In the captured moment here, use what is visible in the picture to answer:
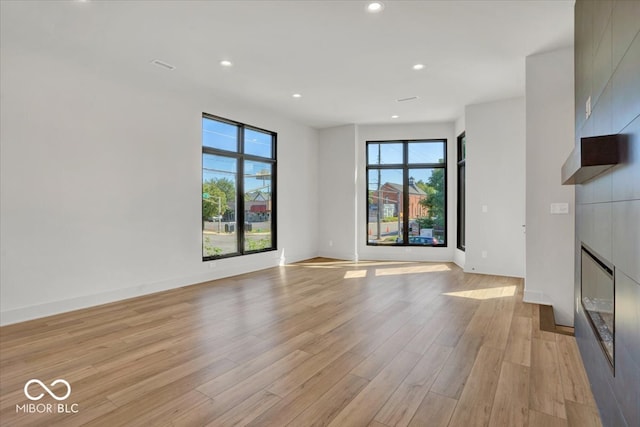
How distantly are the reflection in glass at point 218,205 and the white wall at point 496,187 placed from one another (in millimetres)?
4276

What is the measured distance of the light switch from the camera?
150 inches

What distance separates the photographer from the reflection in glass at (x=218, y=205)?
5.57m

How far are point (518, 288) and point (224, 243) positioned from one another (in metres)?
4.68

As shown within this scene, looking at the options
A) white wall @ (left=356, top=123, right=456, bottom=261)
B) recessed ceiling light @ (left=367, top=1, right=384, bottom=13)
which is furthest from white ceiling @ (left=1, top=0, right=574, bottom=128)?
white wall @ (left=356, top=123, right=456, bottom=261)

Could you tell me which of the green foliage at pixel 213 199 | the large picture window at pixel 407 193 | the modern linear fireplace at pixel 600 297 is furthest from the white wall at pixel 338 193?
the modern linear fireplace at pixel 600 297

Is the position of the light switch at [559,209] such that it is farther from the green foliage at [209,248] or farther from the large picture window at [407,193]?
the green foliage at [209,248]

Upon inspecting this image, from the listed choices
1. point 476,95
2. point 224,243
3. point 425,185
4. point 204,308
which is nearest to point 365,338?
point 204,308

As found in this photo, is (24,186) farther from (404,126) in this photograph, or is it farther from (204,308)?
(404,126)

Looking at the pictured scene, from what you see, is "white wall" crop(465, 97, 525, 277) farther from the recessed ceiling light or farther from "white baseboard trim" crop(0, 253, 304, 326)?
"white baseboard trim" crop(0, 253, 304, 326)

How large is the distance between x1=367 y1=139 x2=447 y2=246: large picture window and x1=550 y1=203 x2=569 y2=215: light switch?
341cm

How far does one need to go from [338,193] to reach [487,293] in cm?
397

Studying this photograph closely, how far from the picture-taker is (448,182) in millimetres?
7223

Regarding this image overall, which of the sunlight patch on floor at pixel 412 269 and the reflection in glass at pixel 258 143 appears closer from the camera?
the sunlight patch on floor at pixel 412 269

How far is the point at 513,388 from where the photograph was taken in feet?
7.14
